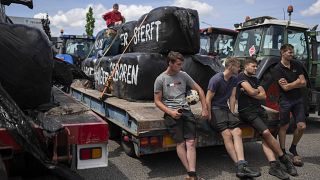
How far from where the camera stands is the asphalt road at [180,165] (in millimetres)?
4723

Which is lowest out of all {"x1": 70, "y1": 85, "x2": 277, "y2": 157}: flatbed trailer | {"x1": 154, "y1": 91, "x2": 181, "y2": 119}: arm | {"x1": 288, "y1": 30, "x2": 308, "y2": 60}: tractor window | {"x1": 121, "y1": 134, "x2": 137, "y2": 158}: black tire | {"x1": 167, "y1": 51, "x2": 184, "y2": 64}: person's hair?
{"x1": 121, "y1": 134, "x2": 137, "y2": 158}: black tire

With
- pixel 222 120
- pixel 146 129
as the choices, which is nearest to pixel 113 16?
pixel 222 120

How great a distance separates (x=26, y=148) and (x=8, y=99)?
15.6 inches

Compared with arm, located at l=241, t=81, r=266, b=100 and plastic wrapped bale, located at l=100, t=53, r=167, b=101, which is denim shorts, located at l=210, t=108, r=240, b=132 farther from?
plastic wrapped bale, located at l=100, t=53, r=167, b=101

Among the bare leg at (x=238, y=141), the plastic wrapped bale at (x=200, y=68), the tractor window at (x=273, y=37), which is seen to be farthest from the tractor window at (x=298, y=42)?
the bare leg at (x=238, y=141)

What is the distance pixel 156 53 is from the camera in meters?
5.85

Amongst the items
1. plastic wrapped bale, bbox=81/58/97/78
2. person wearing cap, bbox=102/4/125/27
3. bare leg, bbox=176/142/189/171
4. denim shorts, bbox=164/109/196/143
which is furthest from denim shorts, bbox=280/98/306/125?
person wearing cap, bbox=102/4/125/27

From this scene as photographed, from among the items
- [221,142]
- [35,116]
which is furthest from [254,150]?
[35,116]

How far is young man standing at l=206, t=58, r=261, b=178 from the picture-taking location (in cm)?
473

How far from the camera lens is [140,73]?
5.60m

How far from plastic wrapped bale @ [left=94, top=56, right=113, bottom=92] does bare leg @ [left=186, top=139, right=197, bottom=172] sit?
2803 millimetres

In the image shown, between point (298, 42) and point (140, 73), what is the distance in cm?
452

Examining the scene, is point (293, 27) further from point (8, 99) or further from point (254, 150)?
point (8, 99)

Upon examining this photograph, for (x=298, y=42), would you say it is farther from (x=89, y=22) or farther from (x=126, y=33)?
(x=89, y=22)
